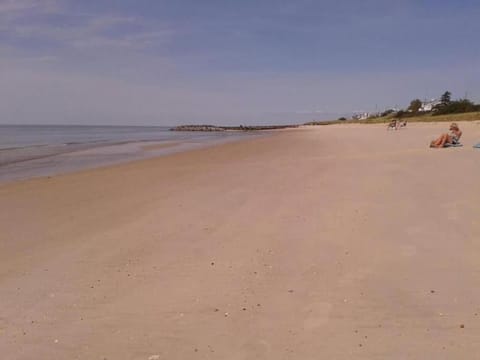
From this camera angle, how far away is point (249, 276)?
4645 mm

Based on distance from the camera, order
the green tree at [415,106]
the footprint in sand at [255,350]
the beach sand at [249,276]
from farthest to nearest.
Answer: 1. the green tree at [415,106]
2. the beach sand at [249,276]
3. the footprint in sand at [255,350]

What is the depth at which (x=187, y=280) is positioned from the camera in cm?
462

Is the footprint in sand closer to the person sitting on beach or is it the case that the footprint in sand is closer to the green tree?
the person sitting on beach

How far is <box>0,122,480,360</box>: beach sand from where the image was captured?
3416mm

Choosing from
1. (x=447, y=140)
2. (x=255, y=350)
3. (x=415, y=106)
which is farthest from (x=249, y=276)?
(x=415, y=106)

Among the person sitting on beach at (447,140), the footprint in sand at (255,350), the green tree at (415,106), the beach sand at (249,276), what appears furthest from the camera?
the green tree at (415,106)

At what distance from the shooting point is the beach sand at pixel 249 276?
3416 mm

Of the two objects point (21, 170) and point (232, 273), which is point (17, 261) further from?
point (21, 170)

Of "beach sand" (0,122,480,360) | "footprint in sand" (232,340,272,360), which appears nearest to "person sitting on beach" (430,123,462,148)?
"beach sand" (0,122,480,360)

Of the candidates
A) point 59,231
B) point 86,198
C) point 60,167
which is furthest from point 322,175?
point 60,167

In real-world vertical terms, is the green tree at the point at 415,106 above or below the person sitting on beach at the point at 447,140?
above

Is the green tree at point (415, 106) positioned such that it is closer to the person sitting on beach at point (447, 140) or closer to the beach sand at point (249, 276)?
the person sitting on beach at point (447, 140)

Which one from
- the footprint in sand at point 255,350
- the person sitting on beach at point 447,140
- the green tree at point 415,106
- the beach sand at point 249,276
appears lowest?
the footprint in sand at point 255,350

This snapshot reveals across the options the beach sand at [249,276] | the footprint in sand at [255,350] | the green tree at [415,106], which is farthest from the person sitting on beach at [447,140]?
the green tree at [415,106]
